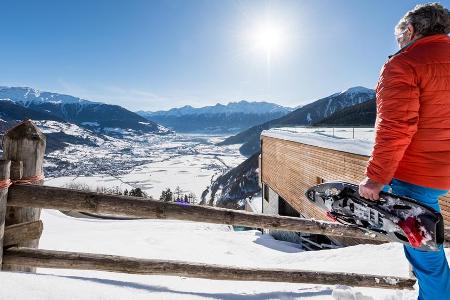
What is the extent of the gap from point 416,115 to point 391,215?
0.81 m

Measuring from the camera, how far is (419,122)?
240 cm

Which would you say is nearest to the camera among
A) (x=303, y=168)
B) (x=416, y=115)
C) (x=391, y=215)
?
(x=416, y=115)

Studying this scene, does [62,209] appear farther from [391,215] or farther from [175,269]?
[391,215]

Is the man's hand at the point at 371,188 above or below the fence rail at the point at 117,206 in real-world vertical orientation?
above

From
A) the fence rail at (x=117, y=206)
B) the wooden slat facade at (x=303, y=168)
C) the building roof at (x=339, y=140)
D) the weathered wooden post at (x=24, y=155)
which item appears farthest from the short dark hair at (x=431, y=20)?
the building roof at (x=339, y=140)

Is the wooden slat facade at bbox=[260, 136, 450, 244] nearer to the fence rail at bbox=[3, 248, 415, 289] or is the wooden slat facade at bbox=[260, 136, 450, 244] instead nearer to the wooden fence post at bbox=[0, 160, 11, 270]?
the fence rail at bbox=[3, 248, 415, 289]

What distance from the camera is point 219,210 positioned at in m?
3.81

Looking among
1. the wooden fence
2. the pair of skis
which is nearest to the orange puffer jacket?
the pair of skis

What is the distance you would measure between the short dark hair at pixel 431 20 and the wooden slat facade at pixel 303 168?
866 cm

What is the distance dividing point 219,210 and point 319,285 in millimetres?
1549

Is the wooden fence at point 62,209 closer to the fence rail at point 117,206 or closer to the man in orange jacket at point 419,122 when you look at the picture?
the fence rail at point 117,206

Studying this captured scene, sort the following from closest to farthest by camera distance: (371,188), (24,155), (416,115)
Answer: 1. (416,115)
2. (371,188)
3. (24,155)

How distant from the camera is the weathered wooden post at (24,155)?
10.8 feet

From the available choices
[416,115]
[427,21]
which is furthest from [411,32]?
[416,115]
